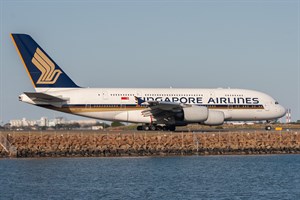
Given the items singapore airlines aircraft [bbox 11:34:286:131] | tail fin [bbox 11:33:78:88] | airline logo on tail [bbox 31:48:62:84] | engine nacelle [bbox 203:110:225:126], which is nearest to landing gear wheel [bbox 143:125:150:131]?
singapore airlines aircraft [bbox 11:34:286:131]

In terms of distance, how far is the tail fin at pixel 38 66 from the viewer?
238 ft

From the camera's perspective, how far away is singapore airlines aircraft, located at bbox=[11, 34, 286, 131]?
70562 millimetres

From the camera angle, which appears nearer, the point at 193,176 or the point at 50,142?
the point at 193,176

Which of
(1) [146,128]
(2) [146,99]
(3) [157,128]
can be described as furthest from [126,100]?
(3) [157,128]

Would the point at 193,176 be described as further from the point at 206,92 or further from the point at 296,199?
the point at 206,92

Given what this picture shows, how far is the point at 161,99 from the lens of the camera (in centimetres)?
7344

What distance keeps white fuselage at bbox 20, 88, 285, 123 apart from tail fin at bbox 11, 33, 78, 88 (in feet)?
2.86

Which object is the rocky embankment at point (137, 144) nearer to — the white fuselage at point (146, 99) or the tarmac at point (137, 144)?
the tarmac at point (137, 144)

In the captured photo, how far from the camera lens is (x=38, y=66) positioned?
72.8m

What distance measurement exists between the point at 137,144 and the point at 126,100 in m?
8.56

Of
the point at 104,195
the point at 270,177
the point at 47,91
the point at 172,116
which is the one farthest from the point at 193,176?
the point at 47,91

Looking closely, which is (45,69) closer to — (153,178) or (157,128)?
(157,128)

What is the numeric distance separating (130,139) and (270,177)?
60.9ft

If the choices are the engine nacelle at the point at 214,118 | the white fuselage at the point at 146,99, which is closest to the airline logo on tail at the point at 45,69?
the white fuselage at the point at 146,99
